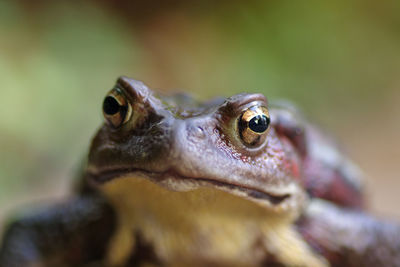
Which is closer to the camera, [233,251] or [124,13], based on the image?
[233,251]

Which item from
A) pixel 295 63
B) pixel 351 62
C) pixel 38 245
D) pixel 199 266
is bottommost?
pixel 38 245

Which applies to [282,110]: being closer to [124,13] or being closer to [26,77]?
[26,77]

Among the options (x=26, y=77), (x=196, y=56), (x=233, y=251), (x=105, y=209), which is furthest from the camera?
(x=196, y=56)

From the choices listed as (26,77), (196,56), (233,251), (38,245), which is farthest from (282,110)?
(196,56)

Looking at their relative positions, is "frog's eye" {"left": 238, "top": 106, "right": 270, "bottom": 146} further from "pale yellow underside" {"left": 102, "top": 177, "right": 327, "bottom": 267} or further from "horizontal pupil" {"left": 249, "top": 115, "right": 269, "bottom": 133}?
"pale yellow underside" {"left": 102, "top": 177, "right": 327, "bottom": 267}

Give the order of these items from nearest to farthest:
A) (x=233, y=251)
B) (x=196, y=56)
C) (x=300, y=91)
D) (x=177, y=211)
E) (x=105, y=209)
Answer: (x=177, y=211) < (x=233, y=251) < (x=105, y=209) < (x=300, y=91) < (x=196, y=56)

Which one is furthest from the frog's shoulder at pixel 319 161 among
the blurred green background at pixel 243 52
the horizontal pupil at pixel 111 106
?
the blurred green background at pixel 243 52

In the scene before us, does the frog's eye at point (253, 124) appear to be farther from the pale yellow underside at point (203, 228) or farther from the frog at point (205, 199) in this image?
the pale yellow underside at point (203, 228)

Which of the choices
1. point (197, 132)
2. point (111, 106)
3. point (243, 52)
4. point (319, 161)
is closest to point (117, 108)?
point (111, 106)
